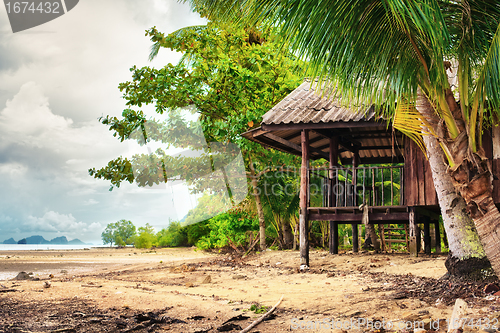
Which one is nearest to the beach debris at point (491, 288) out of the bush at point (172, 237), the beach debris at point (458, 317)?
the beach debris at point (458, 317)

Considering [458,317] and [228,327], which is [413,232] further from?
[228,327]

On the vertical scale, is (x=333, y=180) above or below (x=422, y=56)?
below

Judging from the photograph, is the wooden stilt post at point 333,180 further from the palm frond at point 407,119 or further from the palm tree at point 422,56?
the palm tree at point 422,56

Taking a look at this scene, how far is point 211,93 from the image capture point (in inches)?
508

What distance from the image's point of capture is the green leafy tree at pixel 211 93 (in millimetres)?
12234

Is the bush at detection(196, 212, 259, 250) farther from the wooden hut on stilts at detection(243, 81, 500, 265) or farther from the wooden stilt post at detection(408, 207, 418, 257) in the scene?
the wooden stilt post at detection(408, 207, 418, 257)

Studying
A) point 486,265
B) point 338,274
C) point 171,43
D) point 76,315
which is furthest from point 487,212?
point 171,43

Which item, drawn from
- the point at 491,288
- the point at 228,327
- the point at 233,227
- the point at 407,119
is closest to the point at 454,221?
the point at 491,288

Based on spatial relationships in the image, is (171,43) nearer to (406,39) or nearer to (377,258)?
(377,258)

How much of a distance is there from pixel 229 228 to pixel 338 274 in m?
7.88

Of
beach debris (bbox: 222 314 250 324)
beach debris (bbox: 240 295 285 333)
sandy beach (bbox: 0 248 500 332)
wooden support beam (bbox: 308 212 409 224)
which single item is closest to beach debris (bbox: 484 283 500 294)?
sandy beach (bbox: 0 248 500 332)

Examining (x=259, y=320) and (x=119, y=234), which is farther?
(x=119, y=234)

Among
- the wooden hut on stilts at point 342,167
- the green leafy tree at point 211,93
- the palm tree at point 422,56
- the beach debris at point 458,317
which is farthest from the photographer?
the green leafy tree at point 211,93

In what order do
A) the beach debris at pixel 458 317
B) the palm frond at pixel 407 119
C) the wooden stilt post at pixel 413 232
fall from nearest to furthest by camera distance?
1. the beach debris at pixel 458 317
2. the palm frond at pixel 407 119
3. the wooden stilt post at pixel 413 232
